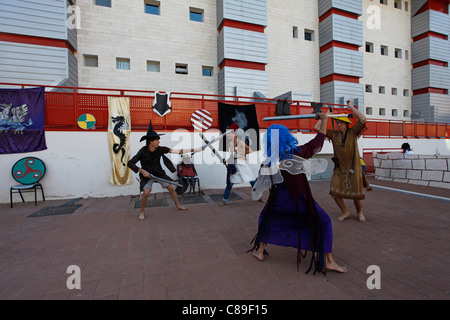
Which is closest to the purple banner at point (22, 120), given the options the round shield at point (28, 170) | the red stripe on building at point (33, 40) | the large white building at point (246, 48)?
the round shield at point (28, 170)

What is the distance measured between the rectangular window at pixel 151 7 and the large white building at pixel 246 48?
65 millimetres

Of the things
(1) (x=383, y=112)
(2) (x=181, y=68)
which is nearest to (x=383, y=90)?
(1) (x=383, y=112)

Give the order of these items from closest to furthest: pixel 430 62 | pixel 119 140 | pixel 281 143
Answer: pixel 281 143, pixel 119 140, pixel 430 62

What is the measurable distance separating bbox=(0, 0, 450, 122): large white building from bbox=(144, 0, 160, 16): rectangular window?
0.21ft

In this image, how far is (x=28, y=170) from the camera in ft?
21.7

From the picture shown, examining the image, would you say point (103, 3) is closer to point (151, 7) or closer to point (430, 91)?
point (151, 7)

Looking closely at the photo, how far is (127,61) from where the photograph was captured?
12.4m

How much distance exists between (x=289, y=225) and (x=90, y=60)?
44.6 ft

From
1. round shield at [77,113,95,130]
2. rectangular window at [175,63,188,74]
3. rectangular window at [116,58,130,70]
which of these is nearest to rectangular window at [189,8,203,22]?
rectangular window at [175,63,188,74]

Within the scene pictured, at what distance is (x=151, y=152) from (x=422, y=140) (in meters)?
17.4

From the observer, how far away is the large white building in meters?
9.90

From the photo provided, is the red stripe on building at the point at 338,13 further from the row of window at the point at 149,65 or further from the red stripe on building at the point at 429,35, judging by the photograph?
the row of window at the point at 149,65
